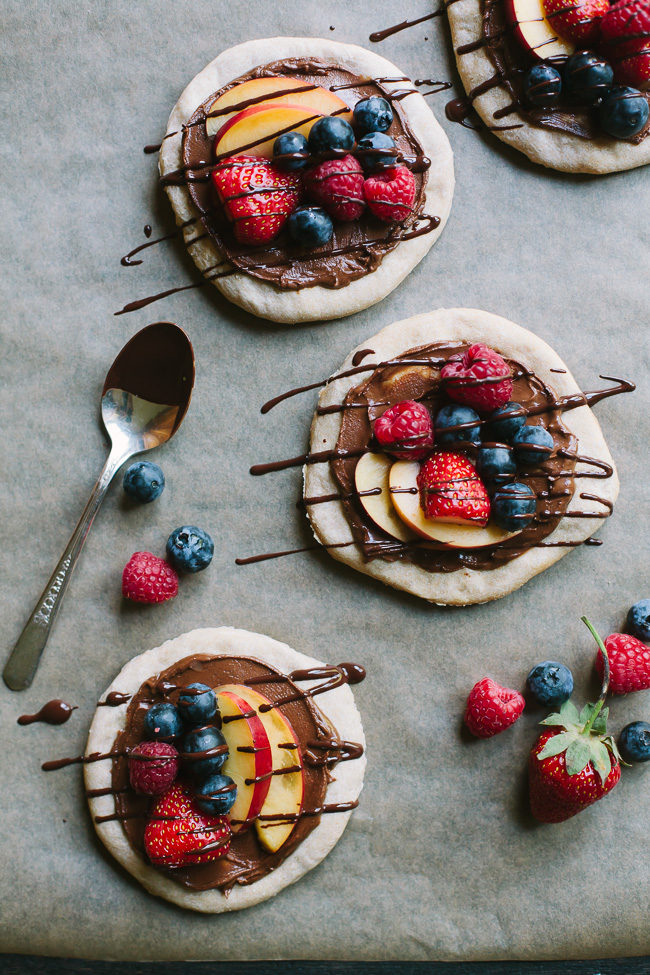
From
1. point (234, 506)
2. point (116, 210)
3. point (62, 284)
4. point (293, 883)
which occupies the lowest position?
point (293, 883)

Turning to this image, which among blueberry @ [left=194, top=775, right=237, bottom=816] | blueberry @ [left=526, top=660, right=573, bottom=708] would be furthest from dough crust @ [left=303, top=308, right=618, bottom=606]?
blueberry @ [left=194, top=775, right=237, bottom=816]

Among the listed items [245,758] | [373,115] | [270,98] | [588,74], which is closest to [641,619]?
[245,758]

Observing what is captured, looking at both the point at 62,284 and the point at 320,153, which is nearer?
the point at 320,153

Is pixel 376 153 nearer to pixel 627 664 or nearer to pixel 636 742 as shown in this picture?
pixel 627 664

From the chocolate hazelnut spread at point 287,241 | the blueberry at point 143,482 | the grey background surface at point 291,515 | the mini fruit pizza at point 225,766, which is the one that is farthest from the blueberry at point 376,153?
the mini fruit pizza at point 225,766

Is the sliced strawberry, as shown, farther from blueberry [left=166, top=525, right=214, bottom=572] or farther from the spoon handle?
blueberry [left=166, top=525, right=214, bottom=572]

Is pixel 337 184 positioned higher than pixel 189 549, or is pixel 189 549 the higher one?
pixel 337 184

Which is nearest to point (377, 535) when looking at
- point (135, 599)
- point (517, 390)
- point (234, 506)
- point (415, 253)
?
point (234, 506)

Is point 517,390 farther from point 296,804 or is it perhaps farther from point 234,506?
point 296,804
